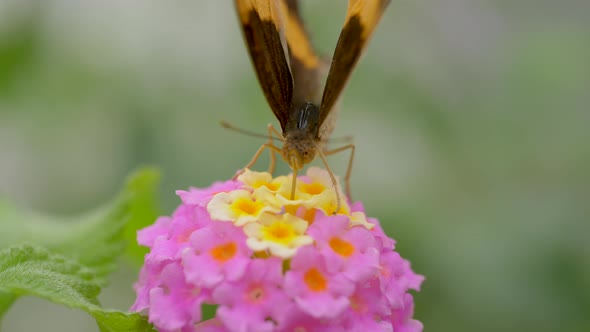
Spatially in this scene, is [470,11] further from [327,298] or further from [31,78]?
[327,298]

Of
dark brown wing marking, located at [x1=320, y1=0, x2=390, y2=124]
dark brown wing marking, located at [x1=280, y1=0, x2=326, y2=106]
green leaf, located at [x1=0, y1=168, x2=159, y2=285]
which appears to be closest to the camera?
dark brown wing marking, located at [x1=320, y1=0, x2=390, y2=124]

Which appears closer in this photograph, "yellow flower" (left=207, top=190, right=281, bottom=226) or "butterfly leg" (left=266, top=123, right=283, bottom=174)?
"yellow flower" (left=207, top=190, right=281, bottom=226)

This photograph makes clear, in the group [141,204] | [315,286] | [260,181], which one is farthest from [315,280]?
[141,204]

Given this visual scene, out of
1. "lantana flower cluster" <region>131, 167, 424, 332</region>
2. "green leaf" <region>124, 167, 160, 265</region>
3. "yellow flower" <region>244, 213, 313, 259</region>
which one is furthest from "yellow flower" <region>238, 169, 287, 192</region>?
"green leaf" <region>124, 167, 160, 265</region>

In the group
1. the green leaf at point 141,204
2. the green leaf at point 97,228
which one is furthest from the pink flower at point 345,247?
the green leaf at point 141,204

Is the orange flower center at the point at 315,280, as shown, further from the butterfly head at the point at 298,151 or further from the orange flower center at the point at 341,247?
the butterfly head at the point at 298,151

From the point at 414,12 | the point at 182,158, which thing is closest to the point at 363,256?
the point at 182,158

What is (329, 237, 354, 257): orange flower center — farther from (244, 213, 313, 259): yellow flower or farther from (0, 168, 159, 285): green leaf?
(0, 168, 159, 285): green leaf
